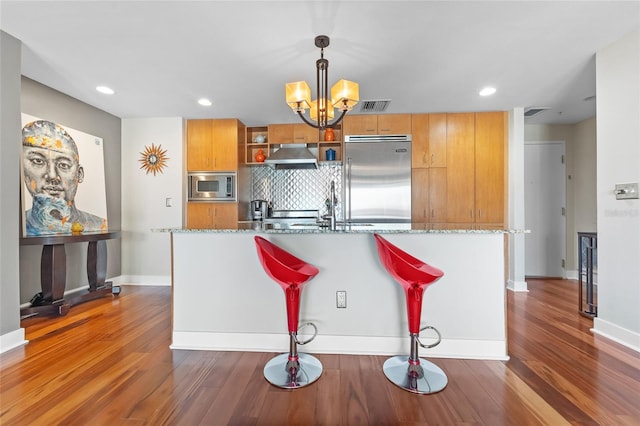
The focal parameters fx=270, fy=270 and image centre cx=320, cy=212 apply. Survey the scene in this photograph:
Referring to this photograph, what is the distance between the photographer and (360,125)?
12.9ft

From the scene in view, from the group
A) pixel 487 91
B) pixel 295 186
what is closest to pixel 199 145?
pixel 295 186

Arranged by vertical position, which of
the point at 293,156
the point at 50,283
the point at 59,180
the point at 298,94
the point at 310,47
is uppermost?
the point at 310,47

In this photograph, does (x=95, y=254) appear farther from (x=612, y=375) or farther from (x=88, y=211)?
(x=612, y=375)

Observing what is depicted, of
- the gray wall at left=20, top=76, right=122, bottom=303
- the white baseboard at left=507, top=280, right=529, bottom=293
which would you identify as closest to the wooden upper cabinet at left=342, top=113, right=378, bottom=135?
the white baseboard at left=507, top=280, right=529, bottom=293

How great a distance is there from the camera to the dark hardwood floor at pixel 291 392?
53.3 inches

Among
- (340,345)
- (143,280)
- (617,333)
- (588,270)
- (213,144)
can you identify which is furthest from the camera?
(213,144)

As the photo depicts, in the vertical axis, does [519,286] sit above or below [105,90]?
below

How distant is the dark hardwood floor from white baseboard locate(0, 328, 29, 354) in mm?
83

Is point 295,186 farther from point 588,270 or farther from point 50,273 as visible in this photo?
point 588,270

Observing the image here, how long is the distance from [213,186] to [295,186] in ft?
4.15

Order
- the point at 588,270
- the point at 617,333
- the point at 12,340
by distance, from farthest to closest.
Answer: the point at 588,270, the point at 617,333, the point at 12,340

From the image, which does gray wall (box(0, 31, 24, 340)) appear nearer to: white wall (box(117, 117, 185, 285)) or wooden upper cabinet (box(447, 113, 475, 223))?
white wall (box(117, 117, 185, 285))

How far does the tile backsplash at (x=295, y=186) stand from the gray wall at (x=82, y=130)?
195 centimetres

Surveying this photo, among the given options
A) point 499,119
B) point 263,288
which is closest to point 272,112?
point 263,288
